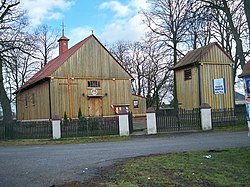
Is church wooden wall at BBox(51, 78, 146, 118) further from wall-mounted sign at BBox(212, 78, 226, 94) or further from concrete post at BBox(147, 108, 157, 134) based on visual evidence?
wall-mounted sign at BBox(212, 78, 226, 94)

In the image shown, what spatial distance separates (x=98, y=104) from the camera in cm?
3259

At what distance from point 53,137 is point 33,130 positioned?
1.45 metres

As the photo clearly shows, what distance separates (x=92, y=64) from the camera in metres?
32.7

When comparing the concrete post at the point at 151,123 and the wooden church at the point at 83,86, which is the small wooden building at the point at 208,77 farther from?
the wooden church at the point at 83,86

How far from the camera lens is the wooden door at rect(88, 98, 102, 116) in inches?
1262

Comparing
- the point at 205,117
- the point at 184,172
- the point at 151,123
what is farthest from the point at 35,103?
the point at 184,172

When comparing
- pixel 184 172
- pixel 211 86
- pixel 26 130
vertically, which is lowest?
pixel 184 172

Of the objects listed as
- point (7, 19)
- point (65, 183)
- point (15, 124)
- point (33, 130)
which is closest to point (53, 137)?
point (33, 130)

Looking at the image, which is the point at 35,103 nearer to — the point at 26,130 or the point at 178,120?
the point at 26,130

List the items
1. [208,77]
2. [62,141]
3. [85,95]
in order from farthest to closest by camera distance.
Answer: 1. [85,95]
2. [208,77]
3. [62,141]

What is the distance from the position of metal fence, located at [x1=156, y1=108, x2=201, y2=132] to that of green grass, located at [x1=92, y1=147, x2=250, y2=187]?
9975 mm

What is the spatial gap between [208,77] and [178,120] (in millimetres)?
7516

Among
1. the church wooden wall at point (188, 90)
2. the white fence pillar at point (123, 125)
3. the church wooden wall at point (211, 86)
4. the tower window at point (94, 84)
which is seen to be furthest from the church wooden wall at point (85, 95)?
the white fence pillar at point (123, 125)

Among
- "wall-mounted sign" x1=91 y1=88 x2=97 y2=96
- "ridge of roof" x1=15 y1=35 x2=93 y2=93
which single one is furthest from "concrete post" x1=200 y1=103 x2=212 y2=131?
"ridge of roof" x1=15 y1=35 x2=93 y2=93
